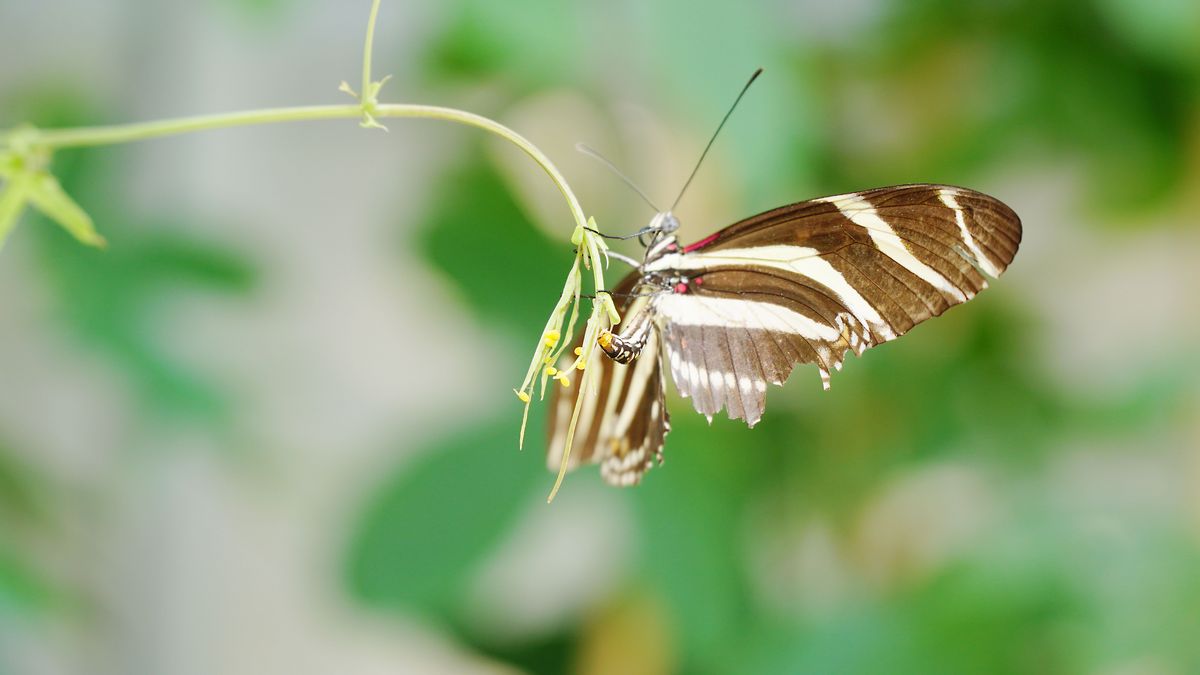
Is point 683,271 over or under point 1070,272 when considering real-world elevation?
under

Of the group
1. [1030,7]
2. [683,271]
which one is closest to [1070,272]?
[1030,7]

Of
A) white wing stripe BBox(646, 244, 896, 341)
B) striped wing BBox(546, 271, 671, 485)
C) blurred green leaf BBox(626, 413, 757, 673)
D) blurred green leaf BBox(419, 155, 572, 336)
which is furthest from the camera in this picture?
blurred green leaf BBox(419, 155, 572, 336)

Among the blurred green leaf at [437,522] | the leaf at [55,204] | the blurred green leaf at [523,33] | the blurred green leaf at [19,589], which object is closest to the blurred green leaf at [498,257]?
the blurred green leaf at [437,522]

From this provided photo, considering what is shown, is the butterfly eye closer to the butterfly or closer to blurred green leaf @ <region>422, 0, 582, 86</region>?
the butterfly

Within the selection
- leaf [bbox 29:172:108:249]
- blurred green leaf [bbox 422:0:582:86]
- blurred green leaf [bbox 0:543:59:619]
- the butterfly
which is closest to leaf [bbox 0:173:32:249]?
leaf [bbox 29:172:108:249]

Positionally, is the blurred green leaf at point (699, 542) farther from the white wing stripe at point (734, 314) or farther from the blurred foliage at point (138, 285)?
the white wing stripe at point (734, 314)

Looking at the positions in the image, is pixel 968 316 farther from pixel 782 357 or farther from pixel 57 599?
pixel 57 599

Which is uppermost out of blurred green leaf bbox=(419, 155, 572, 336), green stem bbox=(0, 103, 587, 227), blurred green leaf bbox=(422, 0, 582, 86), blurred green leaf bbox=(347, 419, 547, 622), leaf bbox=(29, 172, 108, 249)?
blurred green leaf bbox=(419, 155, 572, 336)
